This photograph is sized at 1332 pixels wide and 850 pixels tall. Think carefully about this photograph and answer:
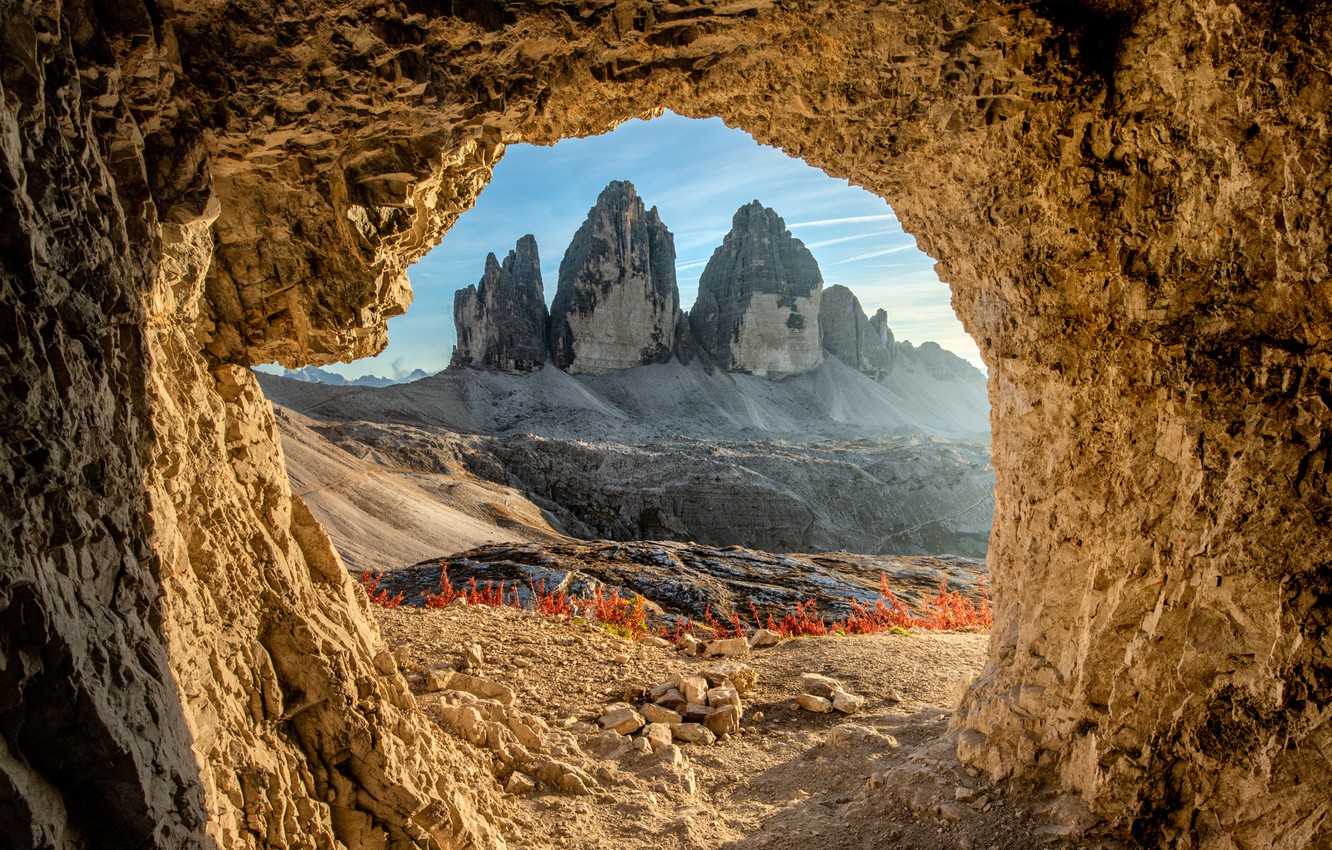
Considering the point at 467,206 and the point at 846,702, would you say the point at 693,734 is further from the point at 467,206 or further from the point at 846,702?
the point at 467,206

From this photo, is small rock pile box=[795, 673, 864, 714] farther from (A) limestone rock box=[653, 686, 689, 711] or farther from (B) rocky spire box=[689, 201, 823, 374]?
(B) rocky spire box=[689, 201, 823, 374]

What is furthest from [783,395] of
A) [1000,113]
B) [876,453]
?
[1000,113]

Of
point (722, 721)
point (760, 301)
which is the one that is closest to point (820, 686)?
point (722, 721)

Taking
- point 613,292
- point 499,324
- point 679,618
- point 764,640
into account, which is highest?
point 613,292

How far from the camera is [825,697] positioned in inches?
249

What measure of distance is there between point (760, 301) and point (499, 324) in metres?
28.1

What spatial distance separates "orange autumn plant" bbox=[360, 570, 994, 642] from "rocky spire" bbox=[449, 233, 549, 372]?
2131 inches

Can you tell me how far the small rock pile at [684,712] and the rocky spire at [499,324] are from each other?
197ft

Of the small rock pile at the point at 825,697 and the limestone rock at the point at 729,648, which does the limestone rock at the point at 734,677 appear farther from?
the limestone rock at the point at 729,648

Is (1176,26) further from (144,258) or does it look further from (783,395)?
(783,395)

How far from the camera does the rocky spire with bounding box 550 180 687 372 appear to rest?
67.9 m

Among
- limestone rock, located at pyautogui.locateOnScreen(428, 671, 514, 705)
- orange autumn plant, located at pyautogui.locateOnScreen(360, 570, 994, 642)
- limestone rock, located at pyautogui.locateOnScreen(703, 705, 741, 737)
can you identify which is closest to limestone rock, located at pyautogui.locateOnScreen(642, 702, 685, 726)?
limestone rock, located at pyautogui.locateOnScreen(703, 705, 741, 737)

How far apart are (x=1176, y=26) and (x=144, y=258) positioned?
13.3 ft

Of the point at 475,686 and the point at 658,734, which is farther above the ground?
the point at 475,686
